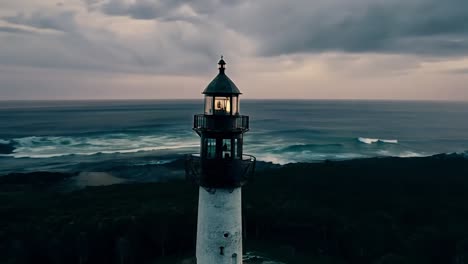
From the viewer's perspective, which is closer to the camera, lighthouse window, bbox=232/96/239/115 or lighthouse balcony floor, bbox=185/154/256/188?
lighthouse balcony floor, bbox=185/154/256/188

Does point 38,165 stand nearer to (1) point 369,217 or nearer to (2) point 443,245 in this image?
(1) point 369,217

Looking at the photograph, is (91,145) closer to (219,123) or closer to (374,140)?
(374,140)

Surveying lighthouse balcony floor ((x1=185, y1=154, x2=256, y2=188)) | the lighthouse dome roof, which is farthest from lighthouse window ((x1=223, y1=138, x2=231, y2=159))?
the lighthouse dome roof

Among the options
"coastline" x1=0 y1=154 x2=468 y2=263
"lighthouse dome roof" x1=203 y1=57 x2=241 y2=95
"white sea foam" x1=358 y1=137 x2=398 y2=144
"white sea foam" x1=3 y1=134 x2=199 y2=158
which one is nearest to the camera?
"lighthouse dome roof" x1=203 y1=57 x2=241 y2=95

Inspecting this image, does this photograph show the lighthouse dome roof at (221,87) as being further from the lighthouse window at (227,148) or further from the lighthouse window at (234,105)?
the lighthouse window at (227,148)

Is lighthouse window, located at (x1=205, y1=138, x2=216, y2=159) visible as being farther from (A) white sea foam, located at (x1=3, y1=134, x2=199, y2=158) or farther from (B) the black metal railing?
(A) white sea foam, located at (x1=3, y1=134, x2=199, y2=158)

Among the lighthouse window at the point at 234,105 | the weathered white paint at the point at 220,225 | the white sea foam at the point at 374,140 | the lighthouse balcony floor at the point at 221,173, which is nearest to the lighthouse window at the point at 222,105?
the lighthouse window at the point at 234,105

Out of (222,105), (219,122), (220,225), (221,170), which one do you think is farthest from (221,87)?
(220,225)

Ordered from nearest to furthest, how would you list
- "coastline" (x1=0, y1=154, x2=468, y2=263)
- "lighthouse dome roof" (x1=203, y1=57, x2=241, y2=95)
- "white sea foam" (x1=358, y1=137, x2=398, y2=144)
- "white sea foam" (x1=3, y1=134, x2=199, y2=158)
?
"lighthouse dome roof" (x1=203, y1=57, x2=241, y2=95), "coastline" (x1=0, y1=154, x2=468, y2=263), "white sea foam" (x1=3, y1=134, x2=199, y2=158), "white sea foam" (x1=358, y1=137, x2=398, y2=144)
